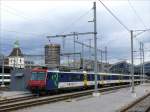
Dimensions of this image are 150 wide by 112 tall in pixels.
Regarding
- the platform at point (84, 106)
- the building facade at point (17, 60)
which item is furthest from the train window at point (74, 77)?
the building facade at point (17, 60)

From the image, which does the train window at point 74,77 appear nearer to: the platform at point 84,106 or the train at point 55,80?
the train at point 55,80

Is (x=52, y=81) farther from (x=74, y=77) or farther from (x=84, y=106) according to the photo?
(x=84, y=106)

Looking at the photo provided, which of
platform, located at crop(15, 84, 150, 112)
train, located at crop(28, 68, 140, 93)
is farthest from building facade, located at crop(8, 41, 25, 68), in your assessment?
platform, located at crop(15, 84, 150, 112)

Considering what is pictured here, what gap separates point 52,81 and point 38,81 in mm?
1510

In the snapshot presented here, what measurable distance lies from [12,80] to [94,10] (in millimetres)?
19320

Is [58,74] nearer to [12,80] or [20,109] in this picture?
[12,80]

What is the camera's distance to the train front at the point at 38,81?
4022cm

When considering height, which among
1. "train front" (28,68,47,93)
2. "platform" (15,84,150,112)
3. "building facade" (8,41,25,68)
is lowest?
"platform" (15,84,150,112)

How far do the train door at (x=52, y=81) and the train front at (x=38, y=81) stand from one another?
50cm

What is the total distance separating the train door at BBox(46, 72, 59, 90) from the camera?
40812mm

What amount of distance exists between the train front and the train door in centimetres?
50

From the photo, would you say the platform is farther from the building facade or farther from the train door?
the building facade

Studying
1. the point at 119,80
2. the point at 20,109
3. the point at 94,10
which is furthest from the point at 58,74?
the point at 119,80

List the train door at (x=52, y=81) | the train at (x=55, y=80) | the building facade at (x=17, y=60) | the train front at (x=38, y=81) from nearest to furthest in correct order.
Result: the train front at (x=38, y=81)
the train at (x=55, y=80)
the train door at (x=52, y=81)
the building facade at (x=17, y=60)
